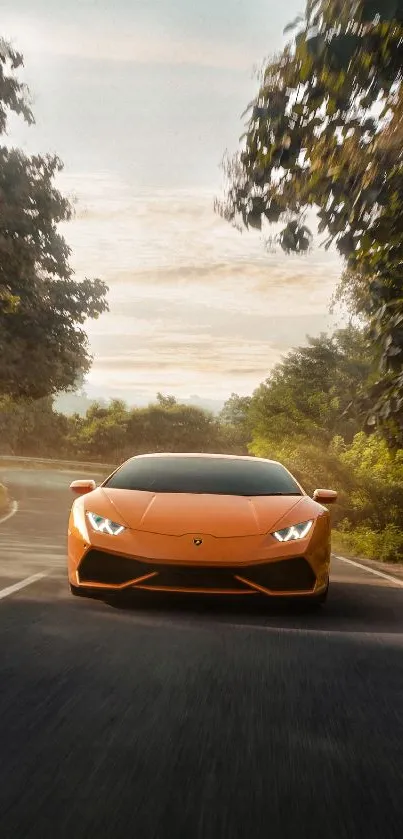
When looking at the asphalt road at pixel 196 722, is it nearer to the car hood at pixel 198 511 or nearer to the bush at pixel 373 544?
the car hood at pixel 198 511

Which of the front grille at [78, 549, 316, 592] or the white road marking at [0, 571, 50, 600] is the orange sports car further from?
the white road marking at [0, 571, 50, 600]

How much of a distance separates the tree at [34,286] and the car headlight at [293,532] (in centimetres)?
1945

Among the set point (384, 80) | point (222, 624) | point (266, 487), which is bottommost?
point (222, 624)

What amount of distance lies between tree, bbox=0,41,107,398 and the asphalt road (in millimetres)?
Result: 20382

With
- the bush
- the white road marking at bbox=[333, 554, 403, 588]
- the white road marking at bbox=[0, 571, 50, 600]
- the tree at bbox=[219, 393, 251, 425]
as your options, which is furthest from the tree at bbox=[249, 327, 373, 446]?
the white road marking at bbox=[0, 571, 50, 600]

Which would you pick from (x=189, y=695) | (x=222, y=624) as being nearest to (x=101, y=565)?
(x=222, y=624)

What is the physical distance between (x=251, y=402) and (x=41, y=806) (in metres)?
57.7

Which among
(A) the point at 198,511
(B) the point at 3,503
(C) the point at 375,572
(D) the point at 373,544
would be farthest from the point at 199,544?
(B) the point at 3,503

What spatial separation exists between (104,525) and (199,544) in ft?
2.62

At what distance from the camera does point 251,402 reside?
60594 millimetres

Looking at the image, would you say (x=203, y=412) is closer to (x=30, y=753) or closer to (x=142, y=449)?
(x=142, y=449)

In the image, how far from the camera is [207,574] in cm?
707

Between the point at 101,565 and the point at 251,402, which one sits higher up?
the point at 251,402

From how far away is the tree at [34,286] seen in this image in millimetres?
26281
